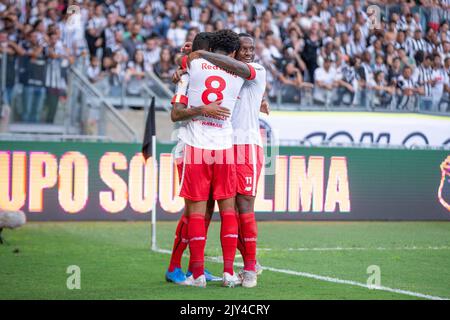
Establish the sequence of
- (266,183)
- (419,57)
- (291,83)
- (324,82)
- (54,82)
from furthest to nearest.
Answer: (419,57)
(324,82)
(291,83)
(266,183)
(54,82)

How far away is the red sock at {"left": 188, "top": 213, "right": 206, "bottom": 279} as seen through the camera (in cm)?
841

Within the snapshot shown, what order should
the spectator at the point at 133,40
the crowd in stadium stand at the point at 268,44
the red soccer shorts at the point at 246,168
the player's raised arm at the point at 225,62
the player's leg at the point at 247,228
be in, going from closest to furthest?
the player's raised arm at the point at 225,62
the player's leg at the point at 247,228
the red soccer shorts at the point at 246,168
the crowd in stadium stand at the point at 268,44
the spectator at the point at 133,40

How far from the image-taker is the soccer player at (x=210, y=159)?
8.37 metres

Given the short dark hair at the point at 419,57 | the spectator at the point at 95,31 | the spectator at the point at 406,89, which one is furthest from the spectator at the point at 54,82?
the short dark hair at the point at 419,57

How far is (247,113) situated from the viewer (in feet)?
29.0

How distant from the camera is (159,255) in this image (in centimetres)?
1107

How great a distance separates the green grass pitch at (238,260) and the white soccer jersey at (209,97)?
1.39 metres

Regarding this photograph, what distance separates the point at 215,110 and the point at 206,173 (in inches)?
24.5

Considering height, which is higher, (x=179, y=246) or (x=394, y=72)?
(x=394, y=72)

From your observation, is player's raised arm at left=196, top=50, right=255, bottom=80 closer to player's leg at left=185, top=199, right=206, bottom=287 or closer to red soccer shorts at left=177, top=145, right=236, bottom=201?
red soccer shorts at left=177, top=145, right=236, bottom=201

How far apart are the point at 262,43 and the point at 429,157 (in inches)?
172

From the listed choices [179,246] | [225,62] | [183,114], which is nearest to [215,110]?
[183,114]

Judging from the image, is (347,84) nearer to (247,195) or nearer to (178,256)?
(247,195)

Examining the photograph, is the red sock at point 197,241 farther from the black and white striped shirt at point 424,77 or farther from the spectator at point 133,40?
the black and white striped shirt at point 424,77
